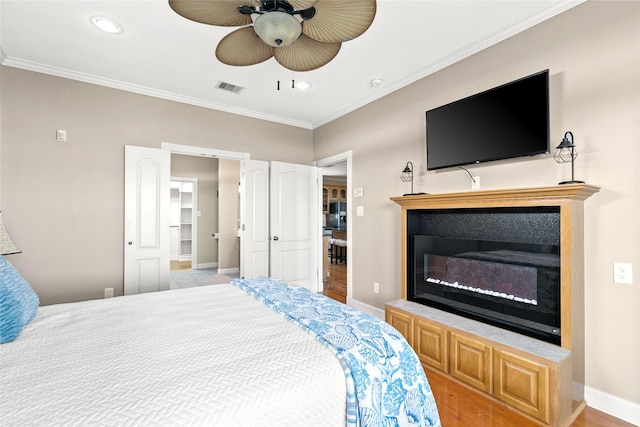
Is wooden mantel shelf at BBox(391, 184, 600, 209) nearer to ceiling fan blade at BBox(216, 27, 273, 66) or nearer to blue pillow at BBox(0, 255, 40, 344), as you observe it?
ceiling fan blade at BBox(216, 27, 273, 66)

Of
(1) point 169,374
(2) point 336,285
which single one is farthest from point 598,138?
(2) point 336,285

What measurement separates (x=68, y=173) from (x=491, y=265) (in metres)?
4.20

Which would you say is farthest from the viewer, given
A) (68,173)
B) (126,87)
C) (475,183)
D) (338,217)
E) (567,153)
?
(338,217)

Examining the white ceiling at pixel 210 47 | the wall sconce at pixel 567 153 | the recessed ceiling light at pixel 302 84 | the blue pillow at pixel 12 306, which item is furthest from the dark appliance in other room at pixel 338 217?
the blue pillow at pixel 12 306

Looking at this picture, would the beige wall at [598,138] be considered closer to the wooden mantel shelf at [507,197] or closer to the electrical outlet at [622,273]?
the electrical outlet at [622,273]

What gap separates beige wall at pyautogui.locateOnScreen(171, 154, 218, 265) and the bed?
538cm

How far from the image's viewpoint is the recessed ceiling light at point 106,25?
91.1 inches

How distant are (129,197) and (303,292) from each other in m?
2.53

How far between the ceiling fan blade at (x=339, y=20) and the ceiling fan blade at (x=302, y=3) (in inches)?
3.1

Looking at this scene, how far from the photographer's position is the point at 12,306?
4.42 feet

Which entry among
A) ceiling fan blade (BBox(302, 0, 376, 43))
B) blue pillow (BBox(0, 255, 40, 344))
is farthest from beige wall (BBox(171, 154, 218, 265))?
ceiling fan blade (BBox(302, 0, 376, 43))

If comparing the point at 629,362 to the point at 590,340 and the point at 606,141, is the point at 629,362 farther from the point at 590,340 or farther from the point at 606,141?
the point at 606,141

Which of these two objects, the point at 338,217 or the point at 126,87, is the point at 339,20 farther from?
the point at 338,217

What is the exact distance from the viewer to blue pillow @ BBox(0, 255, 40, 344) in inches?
51.4
